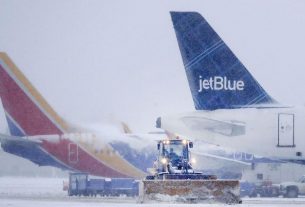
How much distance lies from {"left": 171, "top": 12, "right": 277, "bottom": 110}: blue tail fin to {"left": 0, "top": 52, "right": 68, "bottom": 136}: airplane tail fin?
864 inches

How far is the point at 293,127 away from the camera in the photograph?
34094mm

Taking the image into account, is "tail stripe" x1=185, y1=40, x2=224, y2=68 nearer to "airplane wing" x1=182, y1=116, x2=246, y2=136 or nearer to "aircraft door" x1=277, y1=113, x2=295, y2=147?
"airplane wing" x1=182, y1=116, x2=246, y2=136

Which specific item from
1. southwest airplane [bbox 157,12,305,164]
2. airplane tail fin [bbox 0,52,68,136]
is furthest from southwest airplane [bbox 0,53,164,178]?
southwest airplane [bbox 157,12,305,164]

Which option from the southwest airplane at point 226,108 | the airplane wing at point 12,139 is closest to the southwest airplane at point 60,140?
the airplane wing at point 12,139

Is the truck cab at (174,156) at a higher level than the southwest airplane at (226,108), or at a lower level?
lower

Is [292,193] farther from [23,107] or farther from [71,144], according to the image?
[23,107]

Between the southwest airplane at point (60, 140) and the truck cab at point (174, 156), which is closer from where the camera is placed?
the truck cab at point (174, 156)

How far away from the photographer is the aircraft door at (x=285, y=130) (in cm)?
3403

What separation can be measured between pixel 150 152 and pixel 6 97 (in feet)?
37.9

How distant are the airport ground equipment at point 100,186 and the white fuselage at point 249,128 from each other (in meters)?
19.8

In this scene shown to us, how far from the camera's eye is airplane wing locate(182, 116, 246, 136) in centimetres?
3500

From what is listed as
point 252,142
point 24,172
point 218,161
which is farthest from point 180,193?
point 24,172

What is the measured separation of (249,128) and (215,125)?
161 cm

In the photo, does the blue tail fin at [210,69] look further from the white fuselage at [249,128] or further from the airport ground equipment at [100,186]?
the airport ground equipment at [100,186]
